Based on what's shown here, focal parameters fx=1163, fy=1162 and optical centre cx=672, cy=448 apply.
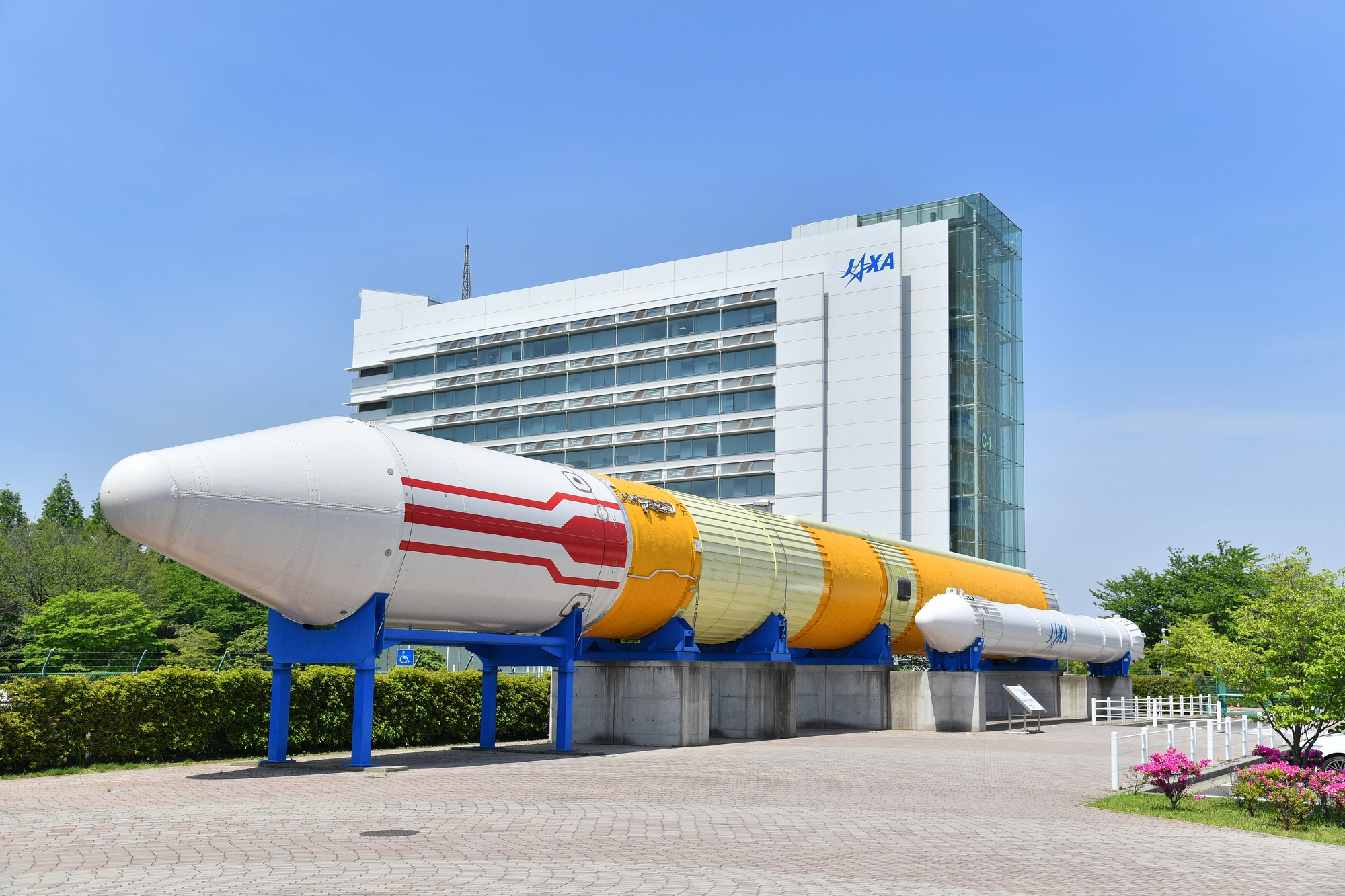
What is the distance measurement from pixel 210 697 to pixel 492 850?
12049 millimetres

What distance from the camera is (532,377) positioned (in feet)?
287

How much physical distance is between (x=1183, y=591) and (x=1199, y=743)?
2031 inches

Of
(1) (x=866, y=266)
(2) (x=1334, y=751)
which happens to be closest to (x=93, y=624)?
(1) (x=866, y=266)

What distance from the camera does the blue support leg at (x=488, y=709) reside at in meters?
24.5

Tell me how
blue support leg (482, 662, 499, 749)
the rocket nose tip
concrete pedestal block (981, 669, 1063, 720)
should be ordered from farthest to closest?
concrete pedestal block (981, 669, 1063, 720) → blue support leg (482, 662, 499, 749) → the rocket nose tip

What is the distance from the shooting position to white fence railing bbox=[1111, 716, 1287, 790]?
2011cm

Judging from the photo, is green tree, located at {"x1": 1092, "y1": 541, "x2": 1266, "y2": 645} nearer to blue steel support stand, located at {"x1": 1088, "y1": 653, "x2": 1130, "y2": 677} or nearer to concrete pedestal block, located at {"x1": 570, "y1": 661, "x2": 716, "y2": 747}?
blue steel support stand, located at {"x1": 1088, "y1": 653, "x2": 1130, "y2": 677}

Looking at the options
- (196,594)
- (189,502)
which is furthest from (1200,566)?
(189,502)

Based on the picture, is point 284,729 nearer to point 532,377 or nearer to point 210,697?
point 210,697

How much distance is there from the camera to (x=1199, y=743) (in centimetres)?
2842

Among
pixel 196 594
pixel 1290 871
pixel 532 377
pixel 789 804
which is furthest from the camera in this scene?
pixel 532 377

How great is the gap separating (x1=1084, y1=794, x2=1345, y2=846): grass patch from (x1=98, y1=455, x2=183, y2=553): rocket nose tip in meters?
14.0

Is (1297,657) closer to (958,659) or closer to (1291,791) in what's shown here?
(1291,791)

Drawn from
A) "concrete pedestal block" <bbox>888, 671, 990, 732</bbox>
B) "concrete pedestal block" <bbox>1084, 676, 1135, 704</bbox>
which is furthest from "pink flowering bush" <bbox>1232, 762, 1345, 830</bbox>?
"concrete pedestal block" <bbox>1084, 676, 1135, 704</bbox>
